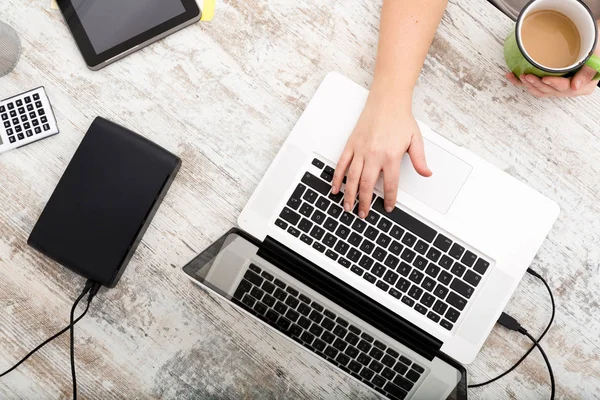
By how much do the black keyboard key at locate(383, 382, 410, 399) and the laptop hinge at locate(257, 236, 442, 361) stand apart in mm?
59

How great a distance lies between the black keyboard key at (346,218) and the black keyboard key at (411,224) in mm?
42

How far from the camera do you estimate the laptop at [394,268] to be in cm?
67

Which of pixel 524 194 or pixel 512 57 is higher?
pixel 512 57

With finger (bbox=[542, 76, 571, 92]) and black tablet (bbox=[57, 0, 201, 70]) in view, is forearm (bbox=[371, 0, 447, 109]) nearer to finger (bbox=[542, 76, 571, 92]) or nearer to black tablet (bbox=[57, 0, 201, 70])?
finger (bbox=[542, 76, 571, 92])

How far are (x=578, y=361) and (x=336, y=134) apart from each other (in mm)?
495

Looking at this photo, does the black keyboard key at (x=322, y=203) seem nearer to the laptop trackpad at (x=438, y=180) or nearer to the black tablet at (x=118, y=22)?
the laptop trackpad at (x=438, y=180)

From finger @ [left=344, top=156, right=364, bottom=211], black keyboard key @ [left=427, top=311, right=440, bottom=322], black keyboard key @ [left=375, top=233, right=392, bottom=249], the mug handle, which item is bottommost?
black keyboard key @ [left=427, top=311, right=440, bottom=322]

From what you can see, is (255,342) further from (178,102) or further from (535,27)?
(535,27)

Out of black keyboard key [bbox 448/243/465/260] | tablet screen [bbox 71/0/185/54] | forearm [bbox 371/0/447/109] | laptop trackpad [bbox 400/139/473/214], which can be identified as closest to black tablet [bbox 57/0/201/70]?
tablet screen [bbox 71/0/185/54]

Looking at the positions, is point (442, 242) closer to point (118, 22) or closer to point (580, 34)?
point (580, 34)

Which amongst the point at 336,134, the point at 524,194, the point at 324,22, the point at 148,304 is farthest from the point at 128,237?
the point at 524,194

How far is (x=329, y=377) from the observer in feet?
2.36

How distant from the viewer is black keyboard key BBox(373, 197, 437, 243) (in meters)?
0.68

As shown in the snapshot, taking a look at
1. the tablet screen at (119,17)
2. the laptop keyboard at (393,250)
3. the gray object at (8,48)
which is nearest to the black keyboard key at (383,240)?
the laptop keyboard at (393,250)
